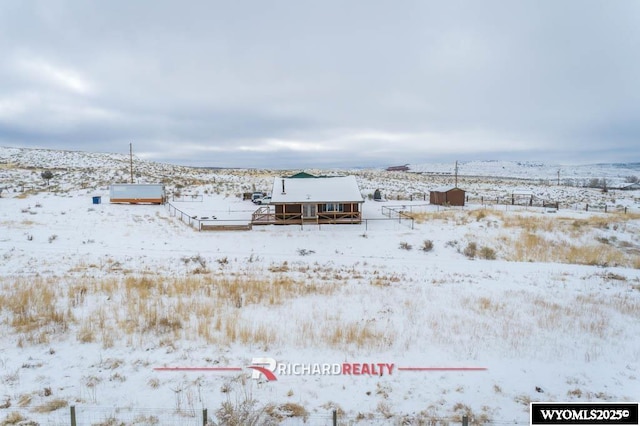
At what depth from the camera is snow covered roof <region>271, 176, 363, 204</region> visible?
3075 cm

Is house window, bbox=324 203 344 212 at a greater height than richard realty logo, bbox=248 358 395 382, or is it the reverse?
house window, bbox=324 203 344 212

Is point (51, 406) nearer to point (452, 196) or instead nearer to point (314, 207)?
point (314, 207)

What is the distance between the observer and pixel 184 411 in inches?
231

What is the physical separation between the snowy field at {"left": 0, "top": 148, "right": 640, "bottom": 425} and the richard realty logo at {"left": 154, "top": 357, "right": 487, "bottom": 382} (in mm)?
80

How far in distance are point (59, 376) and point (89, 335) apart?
1.76 m

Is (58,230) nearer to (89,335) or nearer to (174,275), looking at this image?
(174,275)

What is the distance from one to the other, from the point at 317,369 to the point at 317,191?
26060mm

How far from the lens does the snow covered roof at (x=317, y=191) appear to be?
101 feet

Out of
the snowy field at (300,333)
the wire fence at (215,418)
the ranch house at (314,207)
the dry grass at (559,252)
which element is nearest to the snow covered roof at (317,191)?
the ranch house at (314,207)

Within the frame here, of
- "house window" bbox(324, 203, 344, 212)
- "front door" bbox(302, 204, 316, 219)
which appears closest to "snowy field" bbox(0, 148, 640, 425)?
"front door" bbox(302, 204, 316, 219)

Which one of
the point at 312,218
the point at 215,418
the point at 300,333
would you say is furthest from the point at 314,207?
the point at 215,418

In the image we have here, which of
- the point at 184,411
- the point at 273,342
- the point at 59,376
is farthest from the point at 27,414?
the point at 273,342

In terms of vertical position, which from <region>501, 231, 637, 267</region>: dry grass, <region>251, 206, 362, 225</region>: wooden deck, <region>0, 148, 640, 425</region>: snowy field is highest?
<region>251, 206, 362, 225</region>: wooden deck

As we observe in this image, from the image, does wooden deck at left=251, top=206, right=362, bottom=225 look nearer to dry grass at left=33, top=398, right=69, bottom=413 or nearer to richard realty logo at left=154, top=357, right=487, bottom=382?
richard realty logo at left=154, top=357, right=487, bottom=382
